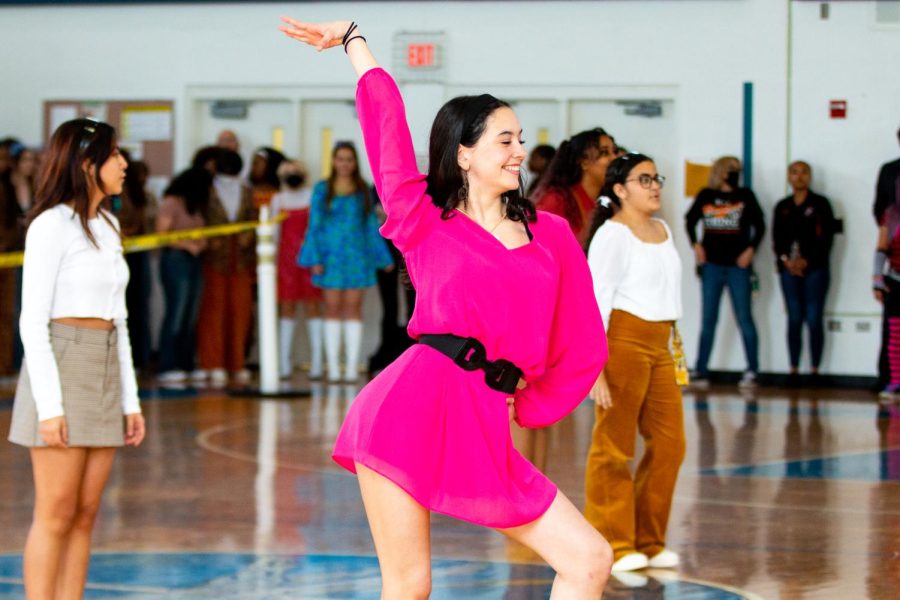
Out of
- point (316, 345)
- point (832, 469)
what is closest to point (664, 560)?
point (832, 469)

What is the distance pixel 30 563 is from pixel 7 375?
9.10 m

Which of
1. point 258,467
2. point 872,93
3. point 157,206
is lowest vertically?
point 258,467

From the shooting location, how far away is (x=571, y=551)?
340 cm

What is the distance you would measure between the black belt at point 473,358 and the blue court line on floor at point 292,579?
2009 millimetres

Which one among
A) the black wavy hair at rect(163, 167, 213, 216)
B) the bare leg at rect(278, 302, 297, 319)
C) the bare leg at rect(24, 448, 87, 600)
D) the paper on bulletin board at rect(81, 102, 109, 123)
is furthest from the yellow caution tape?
the bare leg at rect(24, 448, 87, 600)

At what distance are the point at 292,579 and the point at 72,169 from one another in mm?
2003

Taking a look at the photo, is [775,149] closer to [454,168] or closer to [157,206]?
[157,206]

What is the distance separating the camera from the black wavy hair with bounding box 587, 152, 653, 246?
5887 millimetres

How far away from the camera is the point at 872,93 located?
42.1ft

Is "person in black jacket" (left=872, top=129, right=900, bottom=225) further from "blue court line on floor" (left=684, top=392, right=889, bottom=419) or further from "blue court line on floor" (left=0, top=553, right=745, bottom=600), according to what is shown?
"blue court line on floor" (left=0, top=553, right=745, bottom=600)

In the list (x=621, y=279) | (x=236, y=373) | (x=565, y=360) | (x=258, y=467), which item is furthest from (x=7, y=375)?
(x=565, y=360)

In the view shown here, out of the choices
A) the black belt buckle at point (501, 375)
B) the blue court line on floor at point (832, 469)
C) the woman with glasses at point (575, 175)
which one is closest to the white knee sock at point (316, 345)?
the blue court line on floor at point (832, 469)

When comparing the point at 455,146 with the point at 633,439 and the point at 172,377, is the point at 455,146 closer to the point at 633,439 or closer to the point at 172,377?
the point at 633,439

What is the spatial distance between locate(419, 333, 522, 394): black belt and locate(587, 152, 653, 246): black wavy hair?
2.47m
